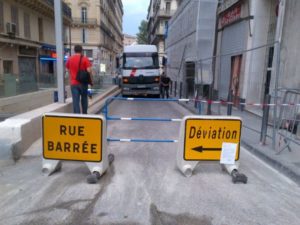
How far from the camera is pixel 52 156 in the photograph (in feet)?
16.9

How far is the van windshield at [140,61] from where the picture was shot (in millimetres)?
19188

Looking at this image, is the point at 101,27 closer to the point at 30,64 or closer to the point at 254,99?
the point at 30,64

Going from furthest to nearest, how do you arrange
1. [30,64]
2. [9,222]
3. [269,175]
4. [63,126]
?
1. [30,64]
2. [269,175]
3. [63,126]
4. [9,222]

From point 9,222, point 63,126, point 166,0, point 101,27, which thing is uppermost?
point 166,0

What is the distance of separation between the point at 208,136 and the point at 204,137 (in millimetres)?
73

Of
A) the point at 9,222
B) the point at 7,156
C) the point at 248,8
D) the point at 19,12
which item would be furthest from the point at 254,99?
the point at 19,12

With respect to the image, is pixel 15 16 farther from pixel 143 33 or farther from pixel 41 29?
pixel 143 33

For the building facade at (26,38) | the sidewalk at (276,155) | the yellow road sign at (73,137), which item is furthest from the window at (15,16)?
the yellow road sign at (73,137)

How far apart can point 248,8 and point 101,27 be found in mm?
57972

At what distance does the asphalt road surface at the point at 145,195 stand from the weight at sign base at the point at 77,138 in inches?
12.8

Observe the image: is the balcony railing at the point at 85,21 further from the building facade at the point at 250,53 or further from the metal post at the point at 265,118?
the metal post at the point at 265,118

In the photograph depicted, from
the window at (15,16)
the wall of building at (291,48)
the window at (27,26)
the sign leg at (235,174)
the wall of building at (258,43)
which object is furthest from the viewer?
the window at (27,26)

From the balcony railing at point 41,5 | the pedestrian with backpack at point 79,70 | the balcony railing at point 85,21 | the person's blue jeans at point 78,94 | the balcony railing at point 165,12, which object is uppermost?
the balcony railing at point 165,12

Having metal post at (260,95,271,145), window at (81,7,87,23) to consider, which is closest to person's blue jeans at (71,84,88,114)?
metal post at (260,95,271,145)
